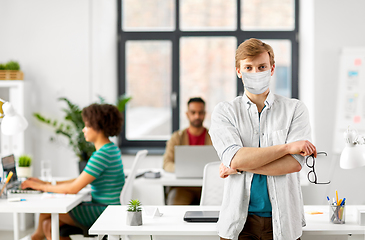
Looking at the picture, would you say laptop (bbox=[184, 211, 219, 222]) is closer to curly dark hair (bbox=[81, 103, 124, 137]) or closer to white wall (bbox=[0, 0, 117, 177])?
curly dark hair (bbox=[81, 103, 124, 137])

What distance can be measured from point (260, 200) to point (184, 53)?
3.80 m

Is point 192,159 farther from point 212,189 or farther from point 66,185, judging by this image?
point 66,185

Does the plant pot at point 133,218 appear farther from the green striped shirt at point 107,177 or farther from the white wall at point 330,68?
the white wall at point 330,68

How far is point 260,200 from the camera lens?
1.82 m

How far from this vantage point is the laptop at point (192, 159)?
3324 millimetres

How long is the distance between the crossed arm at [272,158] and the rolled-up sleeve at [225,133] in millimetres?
38

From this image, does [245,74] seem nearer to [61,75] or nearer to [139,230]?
[139,230]

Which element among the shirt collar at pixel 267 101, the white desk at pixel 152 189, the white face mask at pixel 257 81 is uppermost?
the white face mask at pixel 257 81

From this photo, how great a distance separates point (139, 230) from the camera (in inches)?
80.2

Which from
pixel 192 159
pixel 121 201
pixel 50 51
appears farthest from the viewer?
pixel 50 51

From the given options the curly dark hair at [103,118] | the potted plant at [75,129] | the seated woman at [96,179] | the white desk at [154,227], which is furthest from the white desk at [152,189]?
the white desk at [154,227]

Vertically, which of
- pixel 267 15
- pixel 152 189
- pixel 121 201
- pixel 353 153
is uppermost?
pixel 267 15

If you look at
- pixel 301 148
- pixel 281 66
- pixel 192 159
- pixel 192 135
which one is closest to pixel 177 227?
pixel 301 148

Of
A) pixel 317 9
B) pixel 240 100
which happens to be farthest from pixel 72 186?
pixel 317 9
